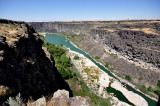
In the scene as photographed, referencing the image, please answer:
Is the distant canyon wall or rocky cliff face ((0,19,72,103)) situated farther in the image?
the distant canyon wall

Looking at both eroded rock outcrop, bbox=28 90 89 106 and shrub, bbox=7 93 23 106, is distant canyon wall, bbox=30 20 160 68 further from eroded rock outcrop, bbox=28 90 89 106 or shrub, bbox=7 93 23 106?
shrub, bbox=7 93 23 106

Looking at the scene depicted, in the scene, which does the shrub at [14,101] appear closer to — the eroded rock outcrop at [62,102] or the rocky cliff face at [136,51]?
the eroded rock outcrop at [62,102]

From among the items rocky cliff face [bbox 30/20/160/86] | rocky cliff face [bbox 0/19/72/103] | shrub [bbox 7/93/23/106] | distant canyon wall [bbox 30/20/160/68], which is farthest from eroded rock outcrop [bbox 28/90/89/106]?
distant canyon wall [bbox 30/20/160/68]

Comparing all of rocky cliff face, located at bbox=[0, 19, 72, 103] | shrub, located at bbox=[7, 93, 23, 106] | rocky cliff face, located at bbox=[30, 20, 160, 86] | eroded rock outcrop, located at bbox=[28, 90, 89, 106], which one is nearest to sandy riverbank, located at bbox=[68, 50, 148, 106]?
rocky cliff face, located at bbox=[30, 20, 160, 86]

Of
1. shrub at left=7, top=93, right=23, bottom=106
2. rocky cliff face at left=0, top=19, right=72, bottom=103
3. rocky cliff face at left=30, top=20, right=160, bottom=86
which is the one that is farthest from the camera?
rocky cliff face at left=30, top=20, right=160, bottom=86

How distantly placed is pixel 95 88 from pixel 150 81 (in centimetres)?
1664

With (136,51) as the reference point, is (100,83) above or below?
below

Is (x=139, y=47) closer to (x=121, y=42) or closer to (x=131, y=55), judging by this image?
(x=131, y=55)

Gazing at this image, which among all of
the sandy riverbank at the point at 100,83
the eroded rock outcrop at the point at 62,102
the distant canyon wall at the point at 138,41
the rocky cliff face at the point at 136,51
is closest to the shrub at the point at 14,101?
the eroded rock outcrop at the point at 62,102

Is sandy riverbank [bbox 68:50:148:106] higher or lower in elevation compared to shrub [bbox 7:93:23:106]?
lower

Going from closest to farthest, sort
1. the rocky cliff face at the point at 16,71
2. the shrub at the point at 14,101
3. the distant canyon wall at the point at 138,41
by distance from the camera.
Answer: the shrub at the point at 14,101, the rocky cliff face at the point at 16,71, the distant canyon wall at the point at 138,41

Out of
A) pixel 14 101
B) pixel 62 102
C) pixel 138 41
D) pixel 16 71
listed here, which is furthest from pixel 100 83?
pixel 14 101

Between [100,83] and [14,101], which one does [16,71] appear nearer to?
[14,101]

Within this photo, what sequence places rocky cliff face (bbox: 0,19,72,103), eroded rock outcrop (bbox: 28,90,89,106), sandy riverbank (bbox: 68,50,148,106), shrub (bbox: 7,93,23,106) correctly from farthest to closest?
sandy riverbank (bbox: 68,50,148,106) < rocky cliff face (bbox: 0,19,72,103) < eroded rock outcrop (bbox: 28,90,89,106) < shrub (bbox: 7,93,23,106)
